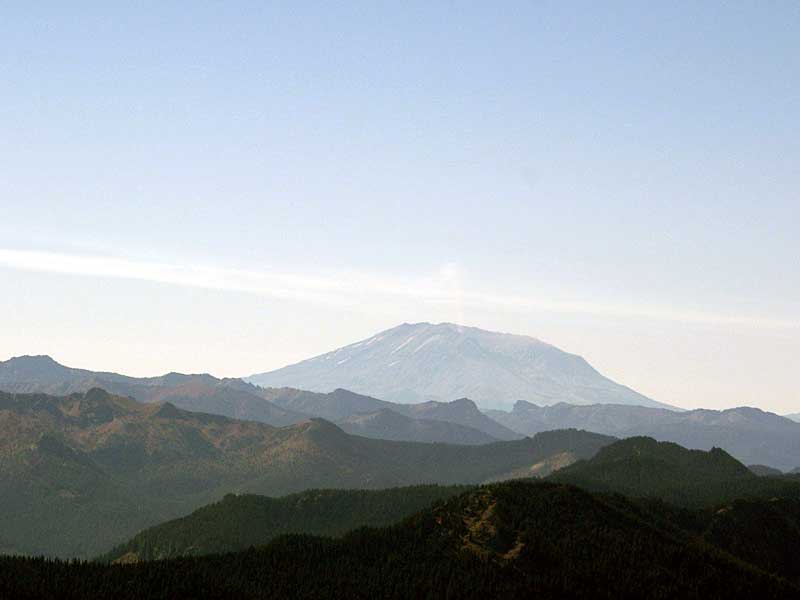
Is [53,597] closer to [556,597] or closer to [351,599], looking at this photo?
Answer: [351,599]

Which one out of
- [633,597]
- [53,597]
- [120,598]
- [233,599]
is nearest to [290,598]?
[233,599]

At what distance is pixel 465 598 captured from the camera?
193500 mm

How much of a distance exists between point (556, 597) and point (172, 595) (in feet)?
252

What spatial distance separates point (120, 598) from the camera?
193 meters

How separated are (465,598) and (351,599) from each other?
886 inches

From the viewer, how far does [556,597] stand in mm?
198625

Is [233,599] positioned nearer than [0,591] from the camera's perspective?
No

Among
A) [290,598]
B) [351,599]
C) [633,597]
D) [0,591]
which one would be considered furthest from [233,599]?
[633,597]

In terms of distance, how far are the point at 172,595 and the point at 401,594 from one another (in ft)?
150

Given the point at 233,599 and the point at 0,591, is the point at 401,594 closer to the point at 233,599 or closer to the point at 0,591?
the point at 233,599

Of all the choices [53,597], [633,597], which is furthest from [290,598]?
[633,597]

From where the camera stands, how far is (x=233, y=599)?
655 ft

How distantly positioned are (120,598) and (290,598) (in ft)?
108

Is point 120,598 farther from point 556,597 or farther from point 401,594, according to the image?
point 556,597
